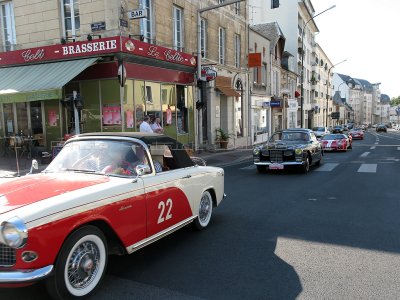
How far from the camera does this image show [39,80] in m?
14.1

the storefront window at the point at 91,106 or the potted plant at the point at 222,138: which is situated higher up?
the storefront window at the point at 91,106

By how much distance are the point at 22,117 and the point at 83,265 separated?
14.8 meters

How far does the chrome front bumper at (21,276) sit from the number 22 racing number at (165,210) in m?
1.72

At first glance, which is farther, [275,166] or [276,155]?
[276,155]

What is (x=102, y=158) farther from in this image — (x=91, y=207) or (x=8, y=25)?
(x=8, y=25)

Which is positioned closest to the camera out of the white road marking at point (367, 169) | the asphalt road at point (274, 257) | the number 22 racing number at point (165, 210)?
the asphalt road at point (274, 257)

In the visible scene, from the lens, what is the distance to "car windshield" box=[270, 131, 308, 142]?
13.8 m

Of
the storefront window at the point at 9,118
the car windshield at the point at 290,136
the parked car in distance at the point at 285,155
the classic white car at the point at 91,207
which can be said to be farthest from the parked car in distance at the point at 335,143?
the classic white car at the point at 91,207

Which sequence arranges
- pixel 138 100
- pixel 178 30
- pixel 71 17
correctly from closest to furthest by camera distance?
pixel 71 17, pixel 138 100, pixel 178 30

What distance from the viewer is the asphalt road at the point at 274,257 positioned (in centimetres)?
379

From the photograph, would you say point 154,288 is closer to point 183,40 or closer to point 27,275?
point 27,275

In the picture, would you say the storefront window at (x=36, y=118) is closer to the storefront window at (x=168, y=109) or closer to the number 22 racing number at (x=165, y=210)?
the storefront window at (x=168, y=109)

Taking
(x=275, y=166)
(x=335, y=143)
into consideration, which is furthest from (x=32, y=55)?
(x=335, y=143)

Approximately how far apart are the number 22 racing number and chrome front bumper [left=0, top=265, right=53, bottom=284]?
172cm
